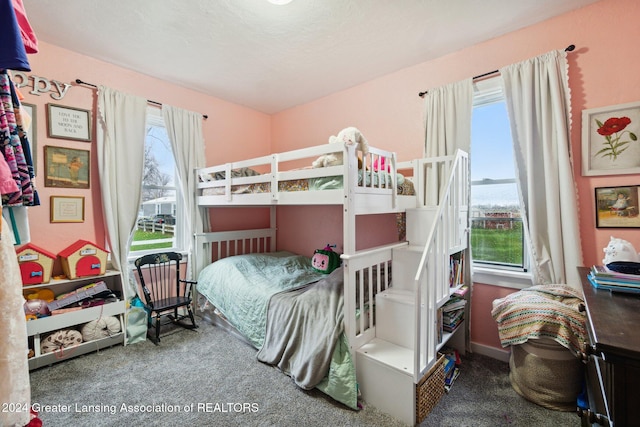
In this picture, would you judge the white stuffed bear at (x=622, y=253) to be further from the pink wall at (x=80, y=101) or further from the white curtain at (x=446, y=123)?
the pink wall at (x=80, y=101)

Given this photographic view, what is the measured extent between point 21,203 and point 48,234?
2005mm

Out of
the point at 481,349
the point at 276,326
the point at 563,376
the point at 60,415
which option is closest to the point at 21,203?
the point at 60,415

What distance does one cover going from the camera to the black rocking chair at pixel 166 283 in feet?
9.25

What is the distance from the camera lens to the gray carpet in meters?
1.67

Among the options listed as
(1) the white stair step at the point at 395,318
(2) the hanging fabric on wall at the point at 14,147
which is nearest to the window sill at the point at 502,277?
(1) the white stair step at the point at 395,318

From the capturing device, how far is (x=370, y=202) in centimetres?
198

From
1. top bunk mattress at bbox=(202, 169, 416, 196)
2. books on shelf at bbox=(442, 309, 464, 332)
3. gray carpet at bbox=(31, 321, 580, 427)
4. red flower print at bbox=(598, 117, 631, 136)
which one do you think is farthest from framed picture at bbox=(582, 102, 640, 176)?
gray carpet at bbox=(31, 321, 580, 427)

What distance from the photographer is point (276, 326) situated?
225 cm

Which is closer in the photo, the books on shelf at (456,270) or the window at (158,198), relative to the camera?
the books on shelf at (456,270)

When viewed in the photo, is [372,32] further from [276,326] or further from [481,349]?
[481,349]

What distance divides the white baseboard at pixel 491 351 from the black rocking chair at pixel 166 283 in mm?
2655

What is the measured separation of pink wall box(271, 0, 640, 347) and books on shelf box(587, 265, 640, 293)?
35.4 inches

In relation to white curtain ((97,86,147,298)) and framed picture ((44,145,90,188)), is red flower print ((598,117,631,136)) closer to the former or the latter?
white curtain ((97,86,147,298))

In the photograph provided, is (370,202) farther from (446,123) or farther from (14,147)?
(14,147)
